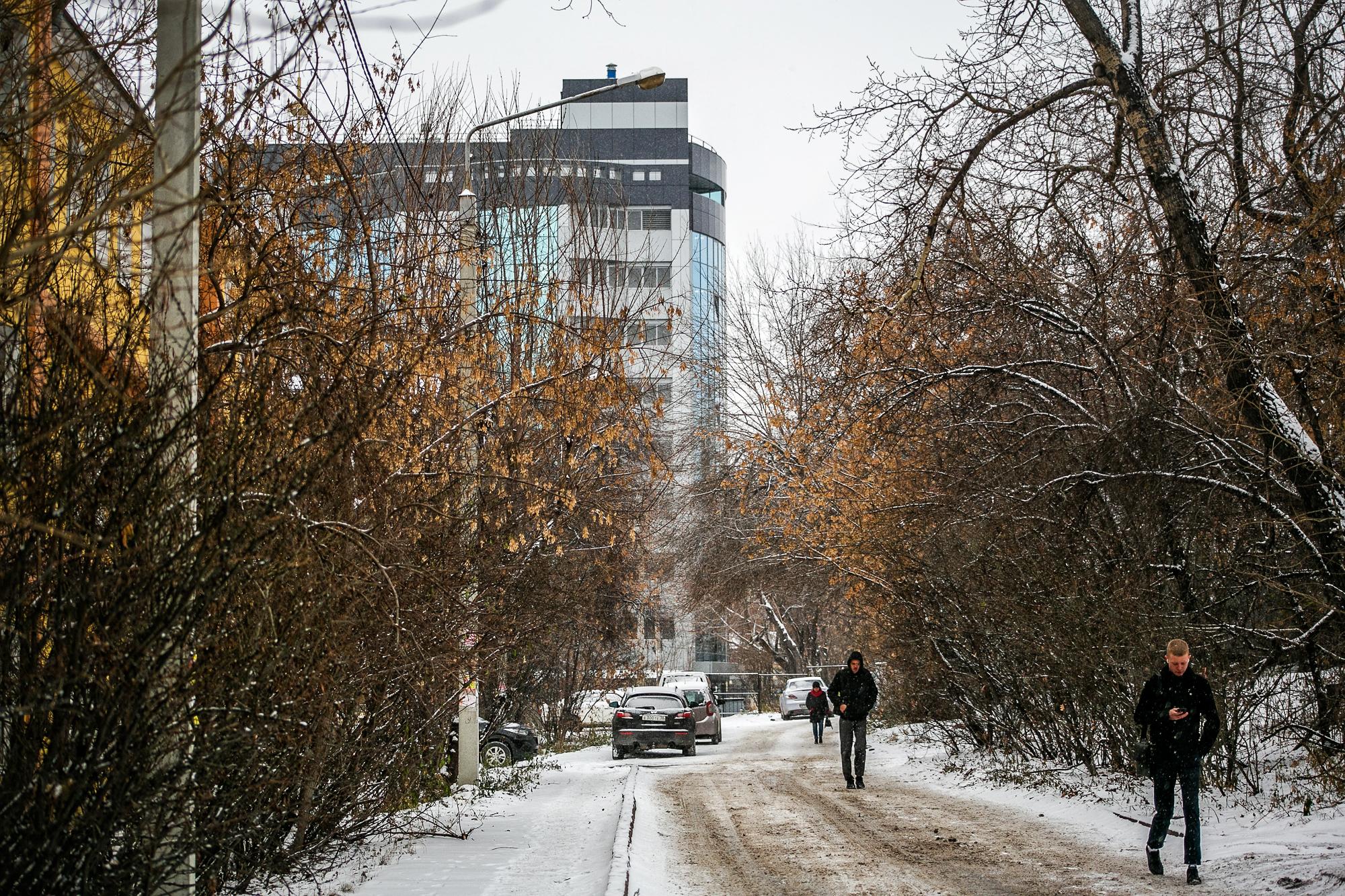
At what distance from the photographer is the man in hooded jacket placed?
17.1m

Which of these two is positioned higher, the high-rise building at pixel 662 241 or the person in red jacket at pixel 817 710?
the high-rise building at pixel 662 241

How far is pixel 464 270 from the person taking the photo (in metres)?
15.5

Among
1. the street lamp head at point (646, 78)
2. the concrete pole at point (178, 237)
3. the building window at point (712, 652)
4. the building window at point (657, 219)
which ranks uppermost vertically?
the building window at point (657, 219)

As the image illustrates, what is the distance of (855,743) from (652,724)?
1043 cm

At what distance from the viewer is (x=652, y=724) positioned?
89.3 ft

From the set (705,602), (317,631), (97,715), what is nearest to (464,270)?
(317,631)

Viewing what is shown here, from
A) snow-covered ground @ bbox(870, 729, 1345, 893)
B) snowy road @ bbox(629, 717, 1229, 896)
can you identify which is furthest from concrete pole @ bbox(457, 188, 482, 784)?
snow-covered ground @ bbox(870, 729, 1345, 893)

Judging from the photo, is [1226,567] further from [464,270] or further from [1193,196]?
[464,270]

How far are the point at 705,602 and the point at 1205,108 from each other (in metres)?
34.4

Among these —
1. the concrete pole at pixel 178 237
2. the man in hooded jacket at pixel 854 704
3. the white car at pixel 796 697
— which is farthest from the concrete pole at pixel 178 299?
the white car at pixel 796 697

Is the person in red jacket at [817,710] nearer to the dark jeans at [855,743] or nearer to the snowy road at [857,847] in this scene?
the snowy road at [857,847]

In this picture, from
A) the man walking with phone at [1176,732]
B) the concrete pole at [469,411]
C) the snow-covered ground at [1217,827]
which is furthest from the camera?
the concrete pole at [469,411]

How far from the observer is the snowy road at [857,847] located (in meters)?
9.03

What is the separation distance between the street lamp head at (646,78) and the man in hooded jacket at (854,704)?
26.2ft
